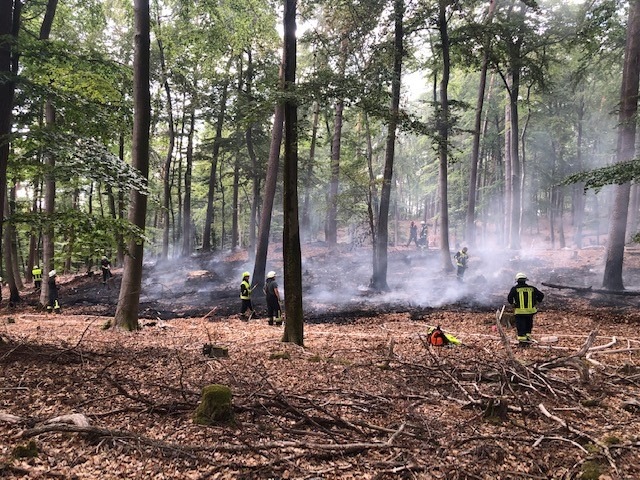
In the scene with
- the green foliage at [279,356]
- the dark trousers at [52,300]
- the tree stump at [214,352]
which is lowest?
the dark trousers at [52,300]

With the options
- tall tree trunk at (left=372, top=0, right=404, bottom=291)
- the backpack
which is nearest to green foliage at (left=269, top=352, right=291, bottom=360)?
the backpack

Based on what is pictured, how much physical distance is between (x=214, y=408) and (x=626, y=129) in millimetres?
14964

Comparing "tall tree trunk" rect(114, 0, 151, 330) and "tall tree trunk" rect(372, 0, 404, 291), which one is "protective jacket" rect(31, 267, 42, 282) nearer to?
"tall tree trunk" rect(114, 0, 151, 330)

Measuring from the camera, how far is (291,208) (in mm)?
8062

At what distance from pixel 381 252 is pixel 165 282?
12256 millimetres

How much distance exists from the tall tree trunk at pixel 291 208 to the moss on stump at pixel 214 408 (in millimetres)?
4072

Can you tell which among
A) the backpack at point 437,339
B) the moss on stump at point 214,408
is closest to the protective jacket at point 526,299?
the backpack at point 437,339

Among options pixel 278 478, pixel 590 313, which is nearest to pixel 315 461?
pixel 278 478

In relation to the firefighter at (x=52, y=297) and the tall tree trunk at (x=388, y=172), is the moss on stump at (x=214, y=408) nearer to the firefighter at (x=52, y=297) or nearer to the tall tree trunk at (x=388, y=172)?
the tall tree trunk at (x=388, y=172)

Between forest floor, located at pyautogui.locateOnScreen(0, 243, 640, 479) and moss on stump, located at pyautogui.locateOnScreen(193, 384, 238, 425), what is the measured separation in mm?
88

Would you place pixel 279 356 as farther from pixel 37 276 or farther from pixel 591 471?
pixel 37 276

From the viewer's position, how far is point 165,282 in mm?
21250

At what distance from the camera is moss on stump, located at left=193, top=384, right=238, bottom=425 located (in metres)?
4.15

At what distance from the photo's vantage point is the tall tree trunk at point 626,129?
40.1 ft
